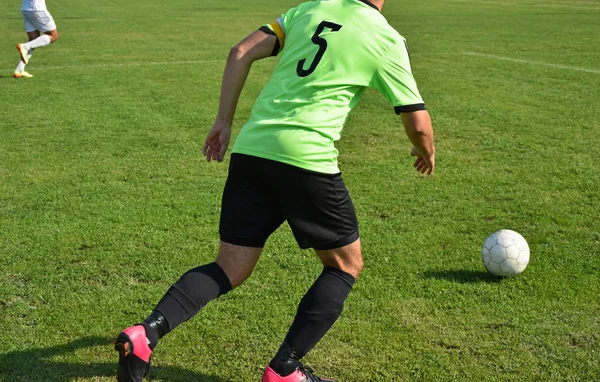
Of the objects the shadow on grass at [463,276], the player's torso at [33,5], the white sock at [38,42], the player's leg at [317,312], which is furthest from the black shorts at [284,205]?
the player's torso at [33,5]

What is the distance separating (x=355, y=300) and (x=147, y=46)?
47.8ft

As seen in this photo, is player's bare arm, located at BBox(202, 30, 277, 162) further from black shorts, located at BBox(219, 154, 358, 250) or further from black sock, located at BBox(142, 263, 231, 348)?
black sock, located at BBox(142, 263, 231, 348)

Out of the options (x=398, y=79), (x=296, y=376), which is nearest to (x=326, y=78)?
(x=398, y=79)

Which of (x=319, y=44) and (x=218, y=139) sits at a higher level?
(x=319, y=44)

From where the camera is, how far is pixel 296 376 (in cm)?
324

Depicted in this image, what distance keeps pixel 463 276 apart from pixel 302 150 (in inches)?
87.3

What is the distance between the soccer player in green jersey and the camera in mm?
3107

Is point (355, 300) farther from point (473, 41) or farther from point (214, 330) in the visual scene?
point (473, 41)

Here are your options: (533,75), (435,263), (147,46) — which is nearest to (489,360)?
(435,263)

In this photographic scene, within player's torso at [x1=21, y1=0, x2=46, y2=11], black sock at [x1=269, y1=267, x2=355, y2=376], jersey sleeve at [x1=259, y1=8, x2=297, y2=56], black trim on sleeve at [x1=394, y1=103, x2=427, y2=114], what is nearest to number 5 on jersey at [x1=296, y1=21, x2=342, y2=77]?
jersey sleeve at [x1=259, y1=8, x2=297, y2=56]

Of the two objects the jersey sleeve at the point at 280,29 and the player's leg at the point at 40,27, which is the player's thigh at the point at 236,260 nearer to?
the jersey sleeve at the point at 280,29

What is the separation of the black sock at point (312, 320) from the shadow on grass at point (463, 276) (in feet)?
5.61

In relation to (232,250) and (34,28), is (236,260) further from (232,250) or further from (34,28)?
(34,28)

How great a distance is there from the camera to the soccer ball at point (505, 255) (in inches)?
186
